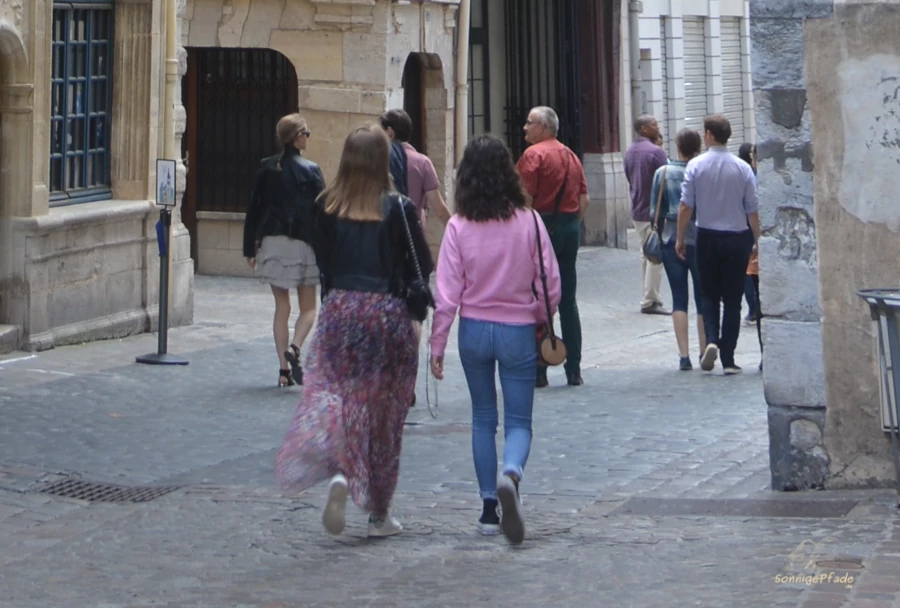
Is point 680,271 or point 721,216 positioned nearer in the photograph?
point 721,216

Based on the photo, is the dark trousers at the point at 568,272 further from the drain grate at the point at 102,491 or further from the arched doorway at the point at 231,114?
the arched doorway at the point at 231,114

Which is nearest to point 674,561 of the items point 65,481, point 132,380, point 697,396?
point 65,481

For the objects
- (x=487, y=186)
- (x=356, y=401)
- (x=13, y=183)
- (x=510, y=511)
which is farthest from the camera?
(x=13, y=183)

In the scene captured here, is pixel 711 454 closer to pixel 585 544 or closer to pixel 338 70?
pixel 585 544

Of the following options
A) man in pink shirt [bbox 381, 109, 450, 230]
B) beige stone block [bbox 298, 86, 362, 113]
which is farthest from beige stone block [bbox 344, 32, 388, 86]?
man in pink shirt [bbox 381, 109, 450, 230]

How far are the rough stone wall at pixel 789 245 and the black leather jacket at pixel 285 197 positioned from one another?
3900mm

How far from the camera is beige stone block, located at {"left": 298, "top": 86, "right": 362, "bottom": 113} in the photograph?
17469mm

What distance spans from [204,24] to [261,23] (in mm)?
634

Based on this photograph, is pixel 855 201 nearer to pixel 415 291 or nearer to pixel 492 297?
pixel 492 297

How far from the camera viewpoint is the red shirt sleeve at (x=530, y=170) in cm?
1087

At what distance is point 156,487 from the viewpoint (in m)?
8.11

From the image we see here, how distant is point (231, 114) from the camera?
18.2 metres

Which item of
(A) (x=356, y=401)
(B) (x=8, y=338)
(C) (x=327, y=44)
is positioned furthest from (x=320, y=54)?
(A) (x=356, y=401)

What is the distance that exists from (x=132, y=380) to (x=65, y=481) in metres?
3.05
